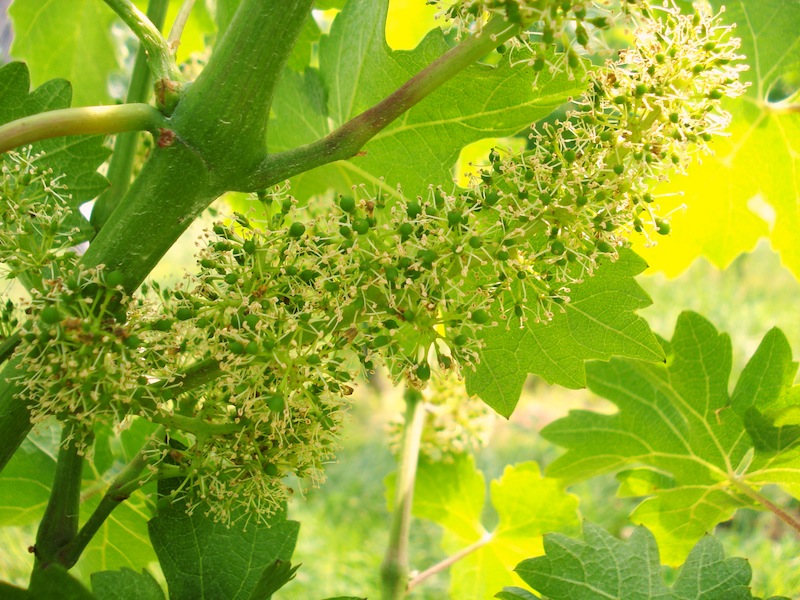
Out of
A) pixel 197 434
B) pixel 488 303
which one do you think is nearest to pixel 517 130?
pixel 488 303

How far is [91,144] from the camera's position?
116 cm

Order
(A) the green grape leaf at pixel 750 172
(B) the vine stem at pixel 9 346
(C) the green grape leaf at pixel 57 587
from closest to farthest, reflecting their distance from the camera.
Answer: (C) the green grape leaf at pixel 57 587 → (B) the vine stem at pixel 9 346 → (A) the green grape leaf at pixel 750 172

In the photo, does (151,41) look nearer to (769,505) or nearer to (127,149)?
(127,149)

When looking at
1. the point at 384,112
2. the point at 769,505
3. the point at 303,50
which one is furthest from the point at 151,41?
the point at 769,505

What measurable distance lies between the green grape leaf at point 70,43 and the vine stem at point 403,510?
3.13 feet

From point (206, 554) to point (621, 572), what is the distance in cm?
56

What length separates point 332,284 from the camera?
90 centimetres

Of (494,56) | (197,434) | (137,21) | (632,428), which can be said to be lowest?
(632,428)

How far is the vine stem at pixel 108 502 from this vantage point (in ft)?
3.24

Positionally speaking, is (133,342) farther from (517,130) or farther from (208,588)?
(517,130)

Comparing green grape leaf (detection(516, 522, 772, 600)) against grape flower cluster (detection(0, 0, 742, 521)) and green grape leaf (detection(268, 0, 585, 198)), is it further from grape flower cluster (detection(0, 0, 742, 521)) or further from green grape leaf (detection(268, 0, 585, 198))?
green grape leaf (detection(268, 0, 585, 198))

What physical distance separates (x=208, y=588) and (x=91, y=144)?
648 millimetres

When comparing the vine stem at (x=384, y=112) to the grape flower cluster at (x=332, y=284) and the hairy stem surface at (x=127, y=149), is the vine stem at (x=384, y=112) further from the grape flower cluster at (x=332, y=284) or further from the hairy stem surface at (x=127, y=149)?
the hairy stem surface at (x=127, y=149)

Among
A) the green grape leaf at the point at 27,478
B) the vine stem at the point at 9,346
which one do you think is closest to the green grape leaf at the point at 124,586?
the vine stem at the point at 9,346
